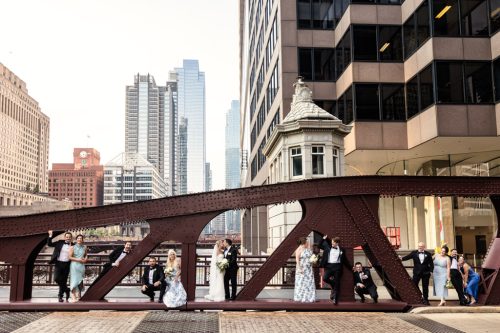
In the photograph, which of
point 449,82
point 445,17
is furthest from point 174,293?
point 445,17

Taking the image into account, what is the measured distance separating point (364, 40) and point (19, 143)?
17822 cm

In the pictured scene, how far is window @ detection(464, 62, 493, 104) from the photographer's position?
23406mm

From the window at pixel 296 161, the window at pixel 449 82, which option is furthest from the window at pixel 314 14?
the window at pixel 296 161

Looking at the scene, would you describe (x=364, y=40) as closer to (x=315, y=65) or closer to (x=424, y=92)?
(x=315, y=65)

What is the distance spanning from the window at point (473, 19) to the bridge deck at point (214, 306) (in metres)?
17.6

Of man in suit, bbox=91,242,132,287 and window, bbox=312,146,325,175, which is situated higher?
window, bbox=312,146,325,175

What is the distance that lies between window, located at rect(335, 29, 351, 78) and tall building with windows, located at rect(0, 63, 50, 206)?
142 metres

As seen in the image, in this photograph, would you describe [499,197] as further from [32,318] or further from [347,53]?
[347,53]

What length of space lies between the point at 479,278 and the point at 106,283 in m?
9.12

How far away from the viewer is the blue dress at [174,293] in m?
11.2

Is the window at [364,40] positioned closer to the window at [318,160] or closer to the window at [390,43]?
the window at [390,43]

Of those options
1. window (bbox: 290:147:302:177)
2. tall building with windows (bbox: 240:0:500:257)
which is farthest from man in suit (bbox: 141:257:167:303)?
tall building with windows (bbox: 240:0:500:257)

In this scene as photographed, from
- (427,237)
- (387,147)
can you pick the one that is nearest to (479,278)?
(387,147)

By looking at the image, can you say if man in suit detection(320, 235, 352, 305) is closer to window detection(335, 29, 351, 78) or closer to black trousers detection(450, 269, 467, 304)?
black trousers detection(450, 269, 467, 304)
